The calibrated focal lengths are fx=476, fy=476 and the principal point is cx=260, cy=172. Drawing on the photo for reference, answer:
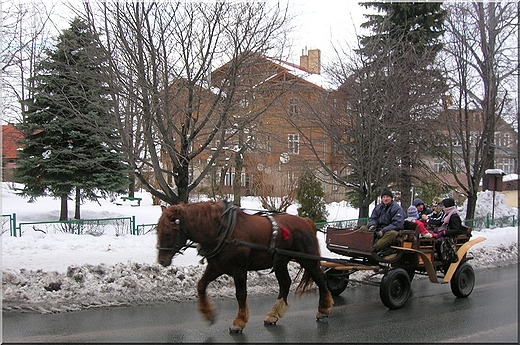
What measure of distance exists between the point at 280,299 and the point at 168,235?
1.88 metres

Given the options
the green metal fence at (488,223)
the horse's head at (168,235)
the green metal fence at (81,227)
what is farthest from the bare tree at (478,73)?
the horse's head at (168,235)

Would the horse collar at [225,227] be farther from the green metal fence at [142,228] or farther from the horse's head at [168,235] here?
the green metal fence at [142,228]

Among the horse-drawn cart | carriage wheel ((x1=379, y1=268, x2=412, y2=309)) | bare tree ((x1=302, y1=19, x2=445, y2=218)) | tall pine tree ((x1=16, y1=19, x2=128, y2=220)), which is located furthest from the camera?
tall pine tree ((x1=16, y1=19, x2=128, y2=220))

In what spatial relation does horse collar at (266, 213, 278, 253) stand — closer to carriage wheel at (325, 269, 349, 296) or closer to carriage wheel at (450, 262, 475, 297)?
carriage wheel at (325, 269, 349, 296)

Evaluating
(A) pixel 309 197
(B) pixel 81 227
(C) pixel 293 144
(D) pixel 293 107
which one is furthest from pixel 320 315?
(A) pixel 309 197

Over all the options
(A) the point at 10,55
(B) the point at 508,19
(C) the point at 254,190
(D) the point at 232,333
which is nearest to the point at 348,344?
(D) the point at 232,333

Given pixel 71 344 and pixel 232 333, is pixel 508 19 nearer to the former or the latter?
pixel 232 333

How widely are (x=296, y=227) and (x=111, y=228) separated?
27.4ft

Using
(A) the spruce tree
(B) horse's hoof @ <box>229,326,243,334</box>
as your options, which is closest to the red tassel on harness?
(B) horse's hoof @ <box>229,326,243,334</box>

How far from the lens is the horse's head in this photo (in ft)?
17.9

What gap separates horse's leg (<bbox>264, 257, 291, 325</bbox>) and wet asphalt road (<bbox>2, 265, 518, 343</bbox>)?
0.37 ft

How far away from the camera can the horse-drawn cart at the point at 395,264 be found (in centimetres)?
733

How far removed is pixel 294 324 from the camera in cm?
636

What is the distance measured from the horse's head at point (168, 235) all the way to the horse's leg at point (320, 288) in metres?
1.97
